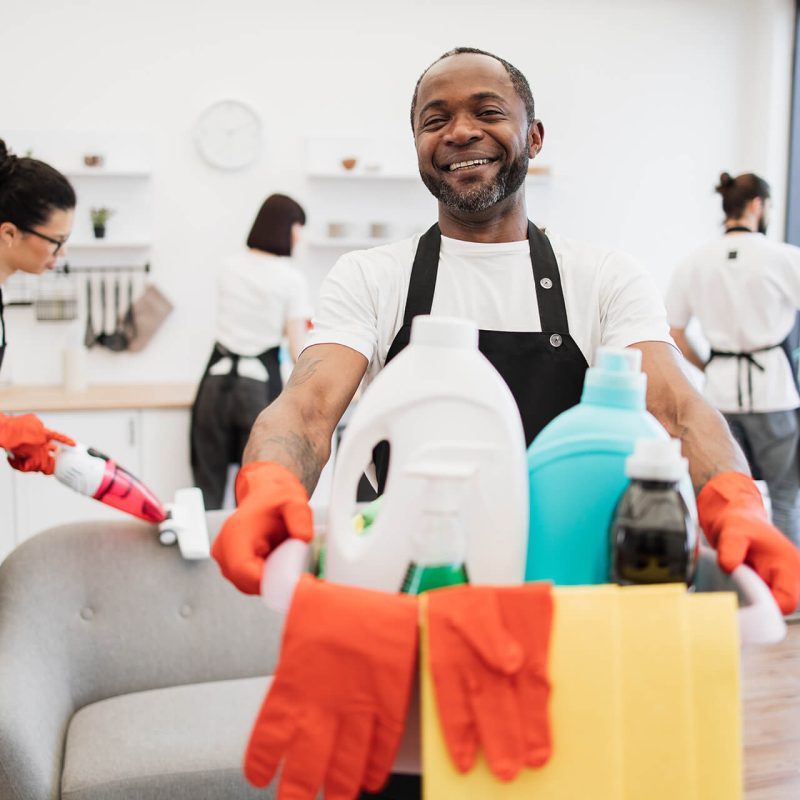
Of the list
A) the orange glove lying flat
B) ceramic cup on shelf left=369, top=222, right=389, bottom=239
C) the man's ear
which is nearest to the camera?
the orange glove lying flat

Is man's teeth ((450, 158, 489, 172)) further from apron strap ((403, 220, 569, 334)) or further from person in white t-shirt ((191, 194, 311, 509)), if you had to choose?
person in white t-shirt ((191, 194, 311, 509))

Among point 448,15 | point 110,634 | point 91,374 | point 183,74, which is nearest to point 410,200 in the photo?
point 448,15

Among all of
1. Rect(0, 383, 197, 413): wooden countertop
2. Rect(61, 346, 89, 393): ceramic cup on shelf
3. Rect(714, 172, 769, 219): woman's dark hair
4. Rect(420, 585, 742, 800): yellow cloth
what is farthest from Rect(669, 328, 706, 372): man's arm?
Rect(420, 585, 742, 800): yellow cloth

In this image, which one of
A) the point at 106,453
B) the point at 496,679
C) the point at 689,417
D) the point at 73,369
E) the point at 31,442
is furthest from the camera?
the point at 73,369

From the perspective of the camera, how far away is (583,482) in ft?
2.52

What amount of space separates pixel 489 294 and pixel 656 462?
641 mm

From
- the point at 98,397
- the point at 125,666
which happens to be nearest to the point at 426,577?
the point at 125,666

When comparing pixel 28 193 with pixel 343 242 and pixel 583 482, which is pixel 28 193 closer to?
pixel 583 482

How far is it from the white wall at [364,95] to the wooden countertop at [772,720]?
2503mm

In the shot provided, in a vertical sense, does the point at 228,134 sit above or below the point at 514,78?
above

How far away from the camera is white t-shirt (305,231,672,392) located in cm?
128

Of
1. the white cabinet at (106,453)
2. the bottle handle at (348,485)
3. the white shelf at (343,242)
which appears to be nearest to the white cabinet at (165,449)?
the white cabinet at (106,453)

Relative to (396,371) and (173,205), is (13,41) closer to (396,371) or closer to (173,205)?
(173,205)

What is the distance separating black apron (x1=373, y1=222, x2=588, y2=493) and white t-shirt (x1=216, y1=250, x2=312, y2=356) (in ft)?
7.58
